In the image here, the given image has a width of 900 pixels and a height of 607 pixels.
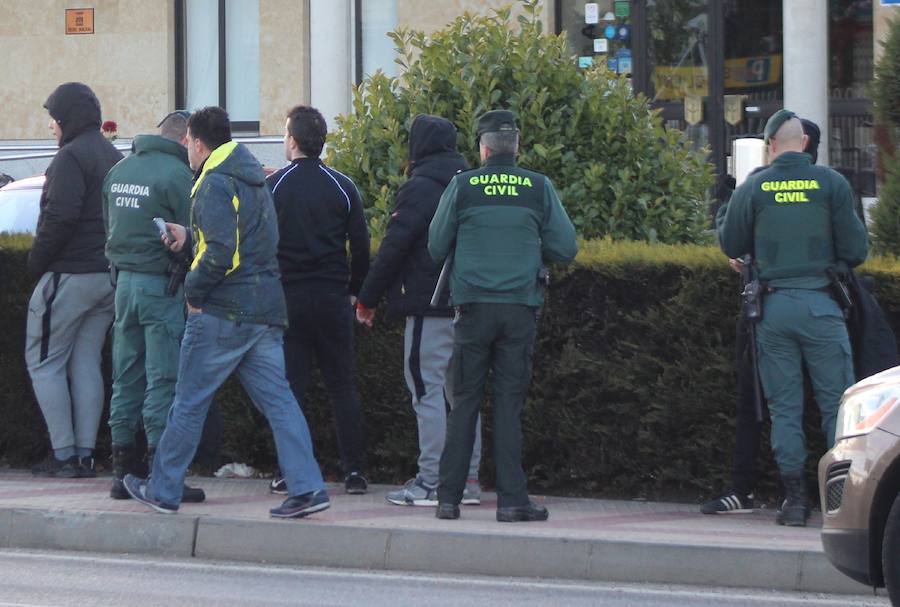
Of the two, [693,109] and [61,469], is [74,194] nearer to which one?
[61,469]

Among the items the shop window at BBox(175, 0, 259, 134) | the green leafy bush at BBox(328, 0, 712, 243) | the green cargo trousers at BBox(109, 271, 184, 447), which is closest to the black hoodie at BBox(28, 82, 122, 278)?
the green cargo trousers at BBox(109, 271, 184, 447)

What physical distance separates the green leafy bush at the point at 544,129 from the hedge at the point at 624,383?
26.6 inches

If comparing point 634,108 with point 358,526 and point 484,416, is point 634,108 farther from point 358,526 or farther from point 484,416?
point 358,526

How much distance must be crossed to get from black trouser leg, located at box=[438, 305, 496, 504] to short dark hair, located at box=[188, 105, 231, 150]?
1.46 meters

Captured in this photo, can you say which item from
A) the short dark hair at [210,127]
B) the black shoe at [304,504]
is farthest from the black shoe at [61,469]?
the short dark hair at [210,127]

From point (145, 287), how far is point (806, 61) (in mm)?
11386

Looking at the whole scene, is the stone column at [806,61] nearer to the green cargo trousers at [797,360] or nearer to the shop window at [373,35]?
the shop window at [373,35]

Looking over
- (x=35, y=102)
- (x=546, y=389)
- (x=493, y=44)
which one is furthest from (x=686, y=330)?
(x=35, y=102)

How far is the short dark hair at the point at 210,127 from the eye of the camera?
7.87 m

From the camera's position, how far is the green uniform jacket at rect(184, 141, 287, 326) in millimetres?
7523

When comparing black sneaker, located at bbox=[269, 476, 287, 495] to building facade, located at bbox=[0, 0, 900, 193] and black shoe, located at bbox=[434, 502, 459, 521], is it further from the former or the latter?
building facade, located at bbox=[0, 0, 900, 193]

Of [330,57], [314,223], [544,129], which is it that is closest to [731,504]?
[544,129]

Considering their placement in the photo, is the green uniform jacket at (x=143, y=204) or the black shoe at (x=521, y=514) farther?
the green uniform jacket at (x=143, y=204)

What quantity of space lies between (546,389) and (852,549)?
3.02 m
